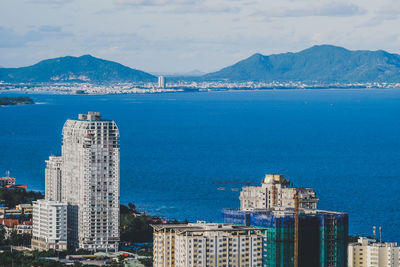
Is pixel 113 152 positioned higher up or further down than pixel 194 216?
higher up

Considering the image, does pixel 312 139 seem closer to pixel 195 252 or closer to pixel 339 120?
pixel 339 120

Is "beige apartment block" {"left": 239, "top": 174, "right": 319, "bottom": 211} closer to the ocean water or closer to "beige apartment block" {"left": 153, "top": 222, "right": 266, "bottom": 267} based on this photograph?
the ocean water

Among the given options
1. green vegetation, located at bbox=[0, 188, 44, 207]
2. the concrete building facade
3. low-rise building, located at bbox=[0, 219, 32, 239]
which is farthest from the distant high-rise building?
green vegetation, located at bbox=[0, 188, 44, 207]

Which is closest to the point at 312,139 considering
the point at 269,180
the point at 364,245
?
the point at 269,180

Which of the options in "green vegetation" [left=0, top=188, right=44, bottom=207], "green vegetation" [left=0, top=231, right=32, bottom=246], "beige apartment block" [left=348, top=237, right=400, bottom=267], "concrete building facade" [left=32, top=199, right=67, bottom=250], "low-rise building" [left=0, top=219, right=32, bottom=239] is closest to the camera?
"beige apartment block" [left=348, top=237, right=400, bottom=267]

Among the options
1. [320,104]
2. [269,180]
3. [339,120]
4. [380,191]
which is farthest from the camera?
[320,104]

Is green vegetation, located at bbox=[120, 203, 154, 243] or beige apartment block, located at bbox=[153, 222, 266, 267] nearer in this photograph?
beige apartment block, located at bbox=[153, 222, 266, 267]

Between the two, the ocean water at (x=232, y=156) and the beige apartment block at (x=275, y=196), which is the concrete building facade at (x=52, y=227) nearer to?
the beige apartment block at (x=275, y=196)

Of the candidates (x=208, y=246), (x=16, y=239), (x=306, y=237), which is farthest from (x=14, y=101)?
(x=208, y=246)
